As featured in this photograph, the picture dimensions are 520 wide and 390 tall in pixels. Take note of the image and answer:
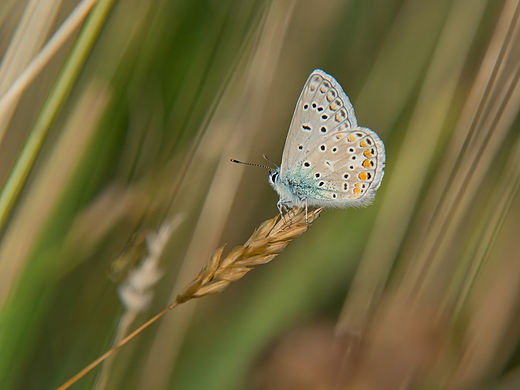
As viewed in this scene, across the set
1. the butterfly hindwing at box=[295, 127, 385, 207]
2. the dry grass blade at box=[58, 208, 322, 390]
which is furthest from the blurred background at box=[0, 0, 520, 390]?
the dry grass blade at box=[58, 208, 322, 390]

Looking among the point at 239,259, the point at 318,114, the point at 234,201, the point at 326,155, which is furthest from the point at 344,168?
the point at 239,259

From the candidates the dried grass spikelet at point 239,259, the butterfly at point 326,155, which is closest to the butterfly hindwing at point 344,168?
the butterfly at point 326,155

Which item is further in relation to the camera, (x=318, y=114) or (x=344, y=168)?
(x=344, y=168)

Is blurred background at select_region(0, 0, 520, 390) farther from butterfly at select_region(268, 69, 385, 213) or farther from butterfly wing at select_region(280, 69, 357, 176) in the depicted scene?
butterfly wing at select_region(280, 69, 357, 176)

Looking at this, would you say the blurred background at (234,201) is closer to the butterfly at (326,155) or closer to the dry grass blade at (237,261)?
the butterfly at (326,155)

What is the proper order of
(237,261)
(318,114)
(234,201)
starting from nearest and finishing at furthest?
(237,261), (318,114), (234,201)

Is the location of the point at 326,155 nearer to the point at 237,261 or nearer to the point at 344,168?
the point at 344,168
